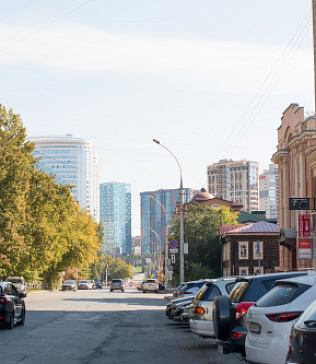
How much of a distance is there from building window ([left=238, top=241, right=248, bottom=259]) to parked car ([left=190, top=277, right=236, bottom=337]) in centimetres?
6040

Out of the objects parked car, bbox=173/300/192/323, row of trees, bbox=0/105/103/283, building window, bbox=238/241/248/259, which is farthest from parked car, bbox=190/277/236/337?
building window, bbox=238/241/248/259

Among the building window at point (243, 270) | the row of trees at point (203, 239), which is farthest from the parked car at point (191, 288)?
the building window at point (243, 270)

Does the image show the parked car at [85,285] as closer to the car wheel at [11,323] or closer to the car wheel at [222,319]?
the car wheel at [11,323]

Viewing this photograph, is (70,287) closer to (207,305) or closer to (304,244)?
(304,244)

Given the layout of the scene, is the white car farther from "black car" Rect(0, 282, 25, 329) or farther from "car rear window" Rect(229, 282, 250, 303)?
"black car" Rect(0, 282, 25, 329)

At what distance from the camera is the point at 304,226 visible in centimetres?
4119

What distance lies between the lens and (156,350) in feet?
52.9

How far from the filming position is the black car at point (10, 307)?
2153 cm

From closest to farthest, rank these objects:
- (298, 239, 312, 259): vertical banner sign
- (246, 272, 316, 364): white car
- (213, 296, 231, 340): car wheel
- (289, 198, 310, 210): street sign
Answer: (246, 272, 316, 364): white car → (213, 296, 231, 340): car wheel → (298, 239, 312, 259): vertical banner sign → (289, 198, 310, 210): street sign

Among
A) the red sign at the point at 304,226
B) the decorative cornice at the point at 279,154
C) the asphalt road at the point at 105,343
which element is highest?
the decorative cornice at the point at 279,154

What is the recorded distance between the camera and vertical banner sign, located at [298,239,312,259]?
40.0 meters

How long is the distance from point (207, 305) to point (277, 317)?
666 centimetres

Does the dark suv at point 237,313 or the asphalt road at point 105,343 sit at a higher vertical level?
the dark suv at point 237,313

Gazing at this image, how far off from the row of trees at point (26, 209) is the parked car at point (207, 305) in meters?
38.5
